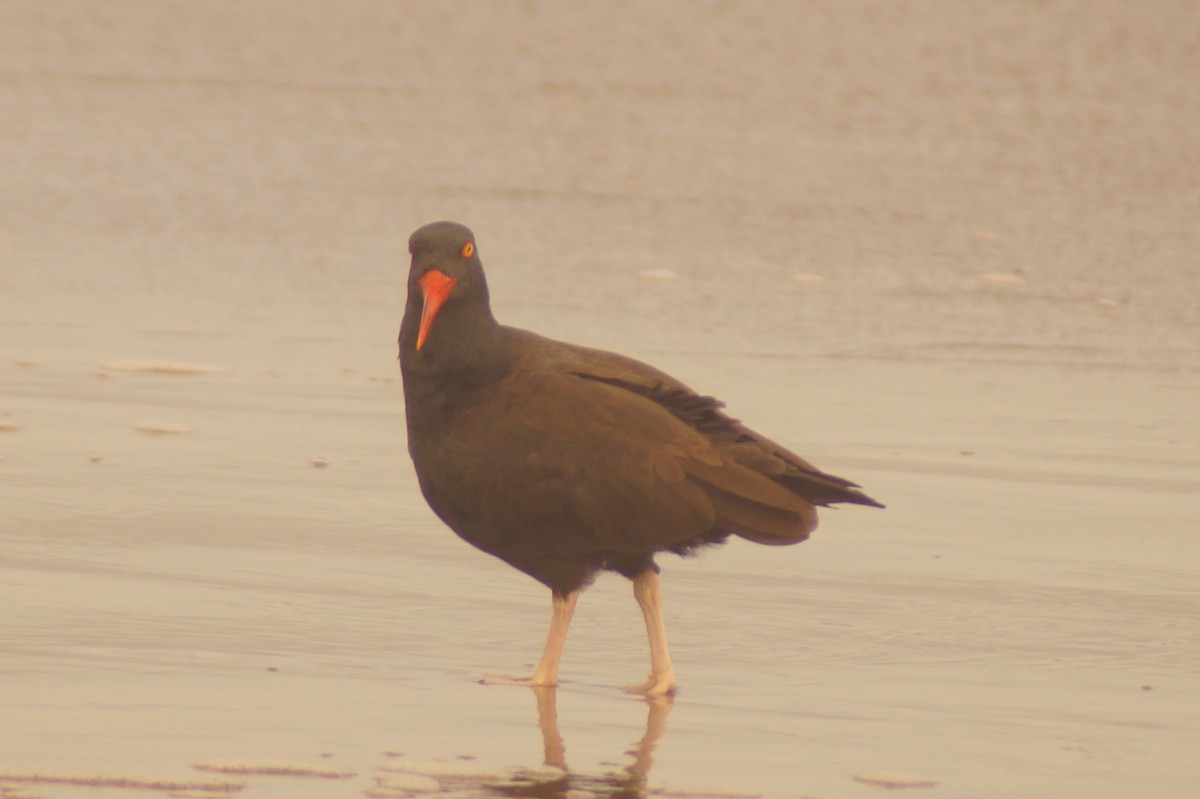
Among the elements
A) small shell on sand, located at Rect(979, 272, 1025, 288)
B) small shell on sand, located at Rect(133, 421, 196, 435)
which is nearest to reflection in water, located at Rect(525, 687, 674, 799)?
small shell on sand, located at Rect(133, 421, 196, 435)

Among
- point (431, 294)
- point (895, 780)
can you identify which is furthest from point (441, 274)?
point (895, 780)

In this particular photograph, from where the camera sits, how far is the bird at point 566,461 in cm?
516

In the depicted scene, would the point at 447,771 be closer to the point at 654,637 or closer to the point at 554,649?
the point at 554,649

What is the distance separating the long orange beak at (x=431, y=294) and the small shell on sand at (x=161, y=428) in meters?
2.75

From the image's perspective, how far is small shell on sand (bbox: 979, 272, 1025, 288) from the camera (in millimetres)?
11602

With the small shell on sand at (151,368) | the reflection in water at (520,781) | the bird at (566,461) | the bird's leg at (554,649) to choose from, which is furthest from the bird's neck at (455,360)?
the small shell on sand at (151,368)

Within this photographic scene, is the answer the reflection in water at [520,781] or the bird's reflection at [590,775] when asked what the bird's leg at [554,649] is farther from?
the reflection in water at [520,781]

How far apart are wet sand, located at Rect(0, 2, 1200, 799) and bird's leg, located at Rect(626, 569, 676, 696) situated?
63 mm

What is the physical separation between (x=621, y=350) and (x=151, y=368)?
1943mm

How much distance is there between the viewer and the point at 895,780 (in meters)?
4.39

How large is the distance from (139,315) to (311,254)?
6.35 feet

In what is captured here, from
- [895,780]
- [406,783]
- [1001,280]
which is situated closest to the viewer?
[406,783]

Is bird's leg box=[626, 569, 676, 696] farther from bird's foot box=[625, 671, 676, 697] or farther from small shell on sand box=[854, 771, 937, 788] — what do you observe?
small shell on sand box=[854, 771, 937, 788]

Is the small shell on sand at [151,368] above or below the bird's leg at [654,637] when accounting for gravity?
above
